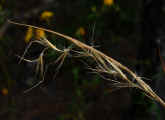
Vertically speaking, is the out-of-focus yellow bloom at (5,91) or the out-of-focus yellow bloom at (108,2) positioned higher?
the out-of-focus yellow bloom at (108,2)

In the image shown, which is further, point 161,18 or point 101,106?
point 101,106

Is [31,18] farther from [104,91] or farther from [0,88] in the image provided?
[104,91]

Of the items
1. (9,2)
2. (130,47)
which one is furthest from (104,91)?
(9,2)

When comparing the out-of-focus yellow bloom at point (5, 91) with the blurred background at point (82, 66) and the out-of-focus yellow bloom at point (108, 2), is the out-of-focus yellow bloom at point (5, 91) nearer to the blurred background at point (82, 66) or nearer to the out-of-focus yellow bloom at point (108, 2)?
the blurred background at point (82, 66)

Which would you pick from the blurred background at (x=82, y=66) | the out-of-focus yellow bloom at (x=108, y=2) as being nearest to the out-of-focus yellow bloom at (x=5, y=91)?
the blurred background at (x=82, y=66)

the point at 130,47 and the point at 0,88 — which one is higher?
the point at 130,47

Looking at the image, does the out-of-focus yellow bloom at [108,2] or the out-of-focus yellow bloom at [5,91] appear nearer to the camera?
the out-of-focus yellow bloom at [108,2]

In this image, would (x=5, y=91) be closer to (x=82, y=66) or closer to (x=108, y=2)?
(x=82, y=66)

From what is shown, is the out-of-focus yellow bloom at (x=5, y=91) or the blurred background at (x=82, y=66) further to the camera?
the out-of-focus yellow bloom at (x=5, y=91)
